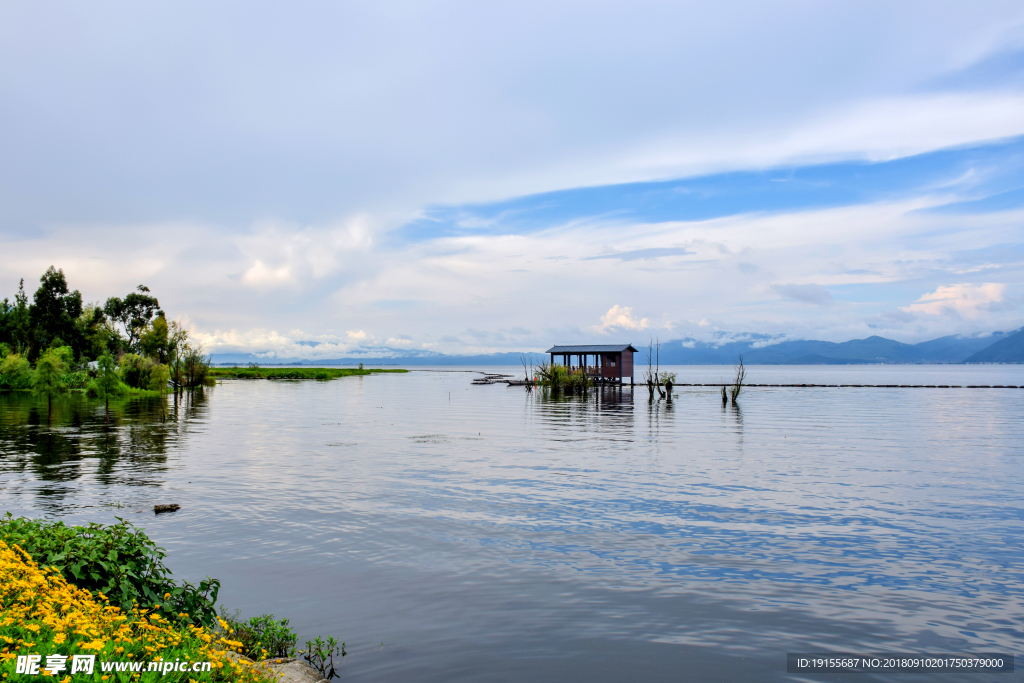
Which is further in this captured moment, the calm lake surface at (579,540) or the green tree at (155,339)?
the green tree at (155,339)

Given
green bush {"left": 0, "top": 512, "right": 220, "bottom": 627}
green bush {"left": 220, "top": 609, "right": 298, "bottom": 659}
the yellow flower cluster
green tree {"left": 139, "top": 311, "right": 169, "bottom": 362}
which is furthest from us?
green tree {"left": 139, "top": 311, "right": 169, "bottom": 362}

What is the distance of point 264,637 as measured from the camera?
7660 millimetres

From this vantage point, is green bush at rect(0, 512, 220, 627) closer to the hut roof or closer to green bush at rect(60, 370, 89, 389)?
green bush at rect(60, 370, 89, 389)

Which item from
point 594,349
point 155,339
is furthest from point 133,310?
point 594,349

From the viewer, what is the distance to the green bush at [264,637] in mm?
7395

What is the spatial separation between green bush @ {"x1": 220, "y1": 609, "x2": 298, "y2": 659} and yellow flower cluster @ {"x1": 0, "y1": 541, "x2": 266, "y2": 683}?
2.41 ft

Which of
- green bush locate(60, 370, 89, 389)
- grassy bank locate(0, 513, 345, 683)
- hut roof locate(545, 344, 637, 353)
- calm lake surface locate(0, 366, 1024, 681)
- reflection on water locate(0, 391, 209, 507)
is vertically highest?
hut roof locate(545, 344, 637, 353)

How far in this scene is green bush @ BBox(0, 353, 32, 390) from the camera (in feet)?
199

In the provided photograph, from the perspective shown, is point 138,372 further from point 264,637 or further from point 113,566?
point 264,637

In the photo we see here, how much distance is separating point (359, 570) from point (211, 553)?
3.04 metres

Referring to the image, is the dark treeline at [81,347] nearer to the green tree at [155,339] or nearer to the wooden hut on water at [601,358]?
the green tree at [155,339]

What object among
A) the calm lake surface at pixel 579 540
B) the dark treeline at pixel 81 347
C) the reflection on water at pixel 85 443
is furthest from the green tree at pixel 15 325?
the calm lake surface at pixel 579 540

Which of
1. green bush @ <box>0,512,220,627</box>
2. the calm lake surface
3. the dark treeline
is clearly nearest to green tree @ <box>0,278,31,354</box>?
the dark treeline

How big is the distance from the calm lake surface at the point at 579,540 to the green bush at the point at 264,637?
0.59 meters
